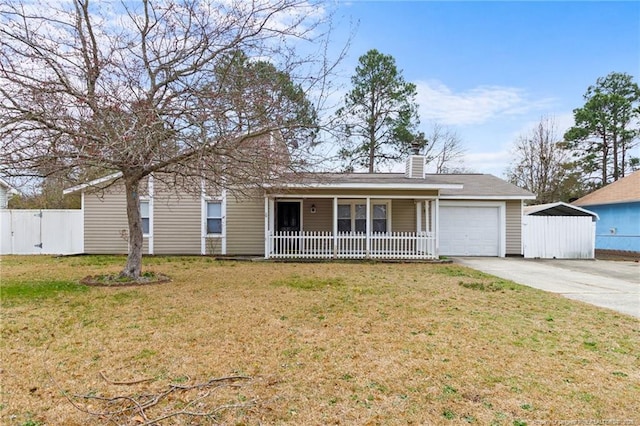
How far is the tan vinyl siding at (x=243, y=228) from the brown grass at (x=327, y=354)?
6.35 metres

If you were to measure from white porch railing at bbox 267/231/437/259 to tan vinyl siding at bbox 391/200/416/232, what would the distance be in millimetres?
1212

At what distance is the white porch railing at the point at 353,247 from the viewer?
12266mm

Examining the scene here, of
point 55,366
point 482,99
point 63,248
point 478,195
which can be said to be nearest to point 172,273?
point 55,366

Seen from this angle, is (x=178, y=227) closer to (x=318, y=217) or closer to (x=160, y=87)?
(x=318, y=217)

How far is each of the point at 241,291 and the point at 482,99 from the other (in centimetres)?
1683

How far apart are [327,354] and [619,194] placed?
59.8 feet

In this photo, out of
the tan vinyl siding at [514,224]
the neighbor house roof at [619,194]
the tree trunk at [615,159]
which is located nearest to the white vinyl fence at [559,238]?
the tan vinyl siding at [514,224]

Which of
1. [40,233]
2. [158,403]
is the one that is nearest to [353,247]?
[158,403]

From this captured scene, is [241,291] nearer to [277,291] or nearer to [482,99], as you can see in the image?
[277,291]

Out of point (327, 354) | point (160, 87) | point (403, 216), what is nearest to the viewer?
point (327, 354)

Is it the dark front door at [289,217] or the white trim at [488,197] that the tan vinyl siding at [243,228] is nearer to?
Result: the dark front door at [289,217]

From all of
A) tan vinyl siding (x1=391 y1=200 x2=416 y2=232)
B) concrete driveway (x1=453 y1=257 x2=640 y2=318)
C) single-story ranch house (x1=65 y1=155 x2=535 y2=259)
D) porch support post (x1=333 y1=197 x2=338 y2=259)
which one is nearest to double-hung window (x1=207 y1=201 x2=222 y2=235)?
single-story ranch house (x1=65 y1=155 x2=535 y2=259)

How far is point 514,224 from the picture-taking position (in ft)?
45.6

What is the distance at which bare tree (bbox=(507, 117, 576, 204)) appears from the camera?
81.1 ft
